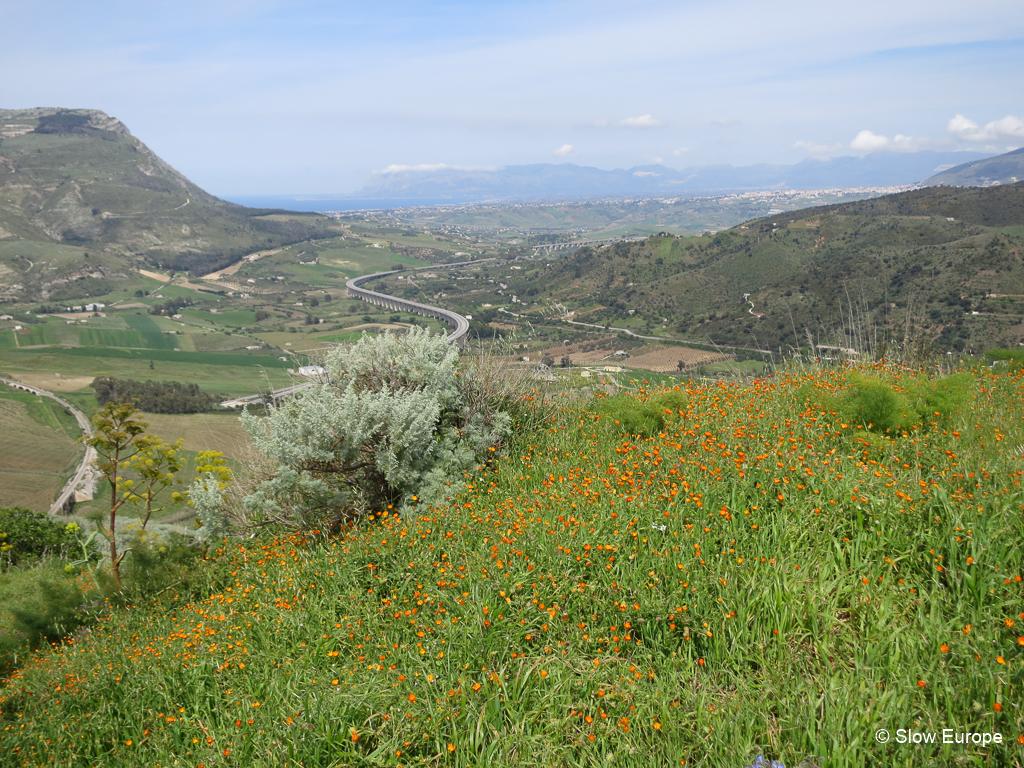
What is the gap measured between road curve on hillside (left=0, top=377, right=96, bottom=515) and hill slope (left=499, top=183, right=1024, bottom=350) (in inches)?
2121

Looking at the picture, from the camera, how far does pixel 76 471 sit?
45.8 m

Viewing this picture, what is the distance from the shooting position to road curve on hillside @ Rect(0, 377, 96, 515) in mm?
38406

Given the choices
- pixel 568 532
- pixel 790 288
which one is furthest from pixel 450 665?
pixel 790 288

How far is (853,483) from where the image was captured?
4.00 meters

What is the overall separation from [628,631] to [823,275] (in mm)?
91377

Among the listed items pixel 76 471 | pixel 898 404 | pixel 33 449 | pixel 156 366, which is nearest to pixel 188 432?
pixel 76 471

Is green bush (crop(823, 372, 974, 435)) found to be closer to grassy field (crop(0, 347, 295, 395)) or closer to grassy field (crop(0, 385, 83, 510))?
grassy field (crop(0, 385, 83, 510))

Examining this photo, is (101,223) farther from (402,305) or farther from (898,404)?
(898,404)

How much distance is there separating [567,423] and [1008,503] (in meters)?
4.49

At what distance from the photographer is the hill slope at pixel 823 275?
180 ft

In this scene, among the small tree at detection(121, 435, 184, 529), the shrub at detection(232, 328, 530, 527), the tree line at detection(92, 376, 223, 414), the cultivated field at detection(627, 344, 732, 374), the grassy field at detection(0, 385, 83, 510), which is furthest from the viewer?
the tree line at detection(92, 376, 223, 414)

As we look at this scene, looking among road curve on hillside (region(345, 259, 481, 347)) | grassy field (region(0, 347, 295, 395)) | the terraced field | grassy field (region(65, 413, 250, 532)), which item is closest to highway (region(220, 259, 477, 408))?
road curve on hillside (region(345, 259, 481, 347))

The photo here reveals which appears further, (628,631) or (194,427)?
(194,427)

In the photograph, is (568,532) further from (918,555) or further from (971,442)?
(971,442)
